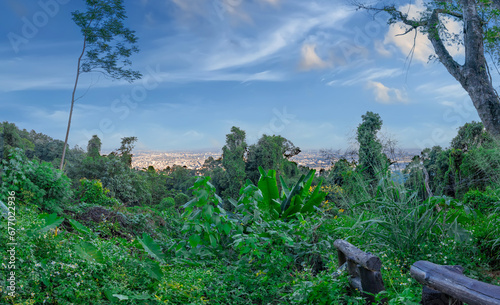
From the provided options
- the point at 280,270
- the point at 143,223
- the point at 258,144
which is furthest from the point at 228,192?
the point at 280,270

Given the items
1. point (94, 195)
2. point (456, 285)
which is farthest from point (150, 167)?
point (456, 285)

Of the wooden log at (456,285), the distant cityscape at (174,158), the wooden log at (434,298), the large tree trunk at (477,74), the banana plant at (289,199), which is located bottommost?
the wooden log at (434,298)

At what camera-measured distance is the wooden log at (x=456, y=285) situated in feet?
7.01

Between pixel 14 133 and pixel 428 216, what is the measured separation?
16903 millimetres

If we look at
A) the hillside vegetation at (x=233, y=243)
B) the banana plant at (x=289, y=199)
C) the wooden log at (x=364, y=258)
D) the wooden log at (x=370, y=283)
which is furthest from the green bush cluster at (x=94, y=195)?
the wooden log at (x=370, y=283)

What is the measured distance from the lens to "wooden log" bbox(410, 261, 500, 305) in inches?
84.1

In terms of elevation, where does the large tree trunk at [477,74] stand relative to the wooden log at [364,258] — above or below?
above

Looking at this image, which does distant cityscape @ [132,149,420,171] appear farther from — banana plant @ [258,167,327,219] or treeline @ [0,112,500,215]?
banana plant @ [258,167,327,219]

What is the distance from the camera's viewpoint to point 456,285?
2.33 meters

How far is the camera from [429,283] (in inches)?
100

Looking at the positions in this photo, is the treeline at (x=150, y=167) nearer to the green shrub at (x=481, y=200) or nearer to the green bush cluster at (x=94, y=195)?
the green bush cluster at (x=94, y=195)

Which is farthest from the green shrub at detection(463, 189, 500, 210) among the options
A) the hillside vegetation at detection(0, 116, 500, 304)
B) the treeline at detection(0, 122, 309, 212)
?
the treeline at detection(0, 122, 309, 212)

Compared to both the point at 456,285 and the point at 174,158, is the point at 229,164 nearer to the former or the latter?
the point at 174,158

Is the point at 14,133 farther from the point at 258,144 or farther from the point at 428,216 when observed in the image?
the point at 428,216
